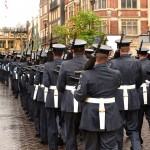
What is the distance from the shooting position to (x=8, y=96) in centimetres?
2011

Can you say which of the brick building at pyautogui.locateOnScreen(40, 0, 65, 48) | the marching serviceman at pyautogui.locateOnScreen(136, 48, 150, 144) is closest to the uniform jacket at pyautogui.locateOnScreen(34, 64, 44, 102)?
the marching serviceman at pyautogui.locateOnScreen(136, 48, 150, 144)

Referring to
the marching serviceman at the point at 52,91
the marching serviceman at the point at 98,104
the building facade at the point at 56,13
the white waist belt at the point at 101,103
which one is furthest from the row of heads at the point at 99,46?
the building facade at the point at 56,13

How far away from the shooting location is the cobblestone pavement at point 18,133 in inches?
359

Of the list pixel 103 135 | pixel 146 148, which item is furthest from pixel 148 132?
pixel 103 135

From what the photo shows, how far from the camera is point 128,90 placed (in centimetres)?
775

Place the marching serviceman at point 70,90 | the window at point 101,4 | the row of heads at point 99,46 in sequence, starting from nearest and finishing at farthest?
the row of heads at point 99,46, the marching serviceman at point 70,90, the window at point 101,4

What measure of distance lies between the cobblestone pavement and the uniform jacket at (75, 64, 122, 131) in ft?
9.93

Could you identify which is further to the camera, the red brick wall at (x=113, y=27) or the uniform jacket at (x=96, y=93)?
the red brick wall at (x=113, y=27)

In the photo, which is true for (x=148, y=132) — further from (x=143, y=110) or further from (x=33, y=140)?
(x=33, y=140)

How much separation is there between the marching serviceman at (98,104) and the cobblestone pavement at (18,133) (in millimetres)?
2989

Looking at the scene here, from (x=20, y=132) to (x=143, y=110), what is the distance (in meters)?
3.39

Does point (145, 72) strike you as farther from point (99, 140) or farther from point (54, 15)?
point (54, 15)

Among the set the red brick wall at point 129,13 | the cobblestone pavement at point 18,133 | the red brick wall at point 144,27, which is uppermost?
the red brick wall at point 129,13

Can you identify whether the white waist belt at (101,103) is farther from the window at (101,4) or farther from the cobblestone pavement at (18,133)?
the window at (101,4)
